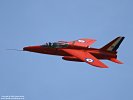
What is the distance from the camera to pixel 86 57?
54.3 m

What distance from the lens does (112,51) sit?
59.1 meters

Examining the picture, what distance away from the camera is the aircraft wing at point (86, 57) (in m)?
50.0

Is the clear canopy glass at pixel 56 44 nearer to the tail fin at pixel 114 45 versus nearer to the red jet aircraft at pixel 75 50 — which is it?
the red jet aircraft at pixel 75 50

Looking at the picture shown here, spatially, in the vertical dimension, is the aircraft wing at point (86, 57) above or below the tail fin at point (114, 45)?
below

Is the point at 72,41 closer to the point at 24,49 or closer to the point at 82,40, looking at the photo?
the point at 82,40

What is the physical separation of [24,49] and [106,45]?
1369cm

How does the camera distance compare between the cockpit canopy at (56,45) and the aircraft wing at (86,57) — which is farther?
the cockpit canopy at (56,45)

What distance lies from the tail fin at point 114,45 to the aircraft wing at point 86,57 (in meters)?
4.17

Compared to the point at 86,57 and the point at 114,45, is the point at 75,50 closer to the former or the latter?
the point at 86,57

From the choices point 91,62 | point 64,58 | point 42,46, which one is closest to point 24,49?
point 42,46

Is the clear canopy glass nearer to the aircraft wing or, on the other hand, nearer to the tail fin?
the aircraft wing

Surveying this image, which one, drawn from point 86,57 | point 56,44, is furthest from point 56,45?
point 86,57

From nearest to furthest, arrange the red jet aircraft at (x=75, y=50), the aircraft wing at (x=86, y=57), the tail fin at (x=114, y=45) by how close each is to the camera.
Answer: the aircraft wing at (x=86, y=57) → the red jet aircraft at (x=75, y=50) → the tail fin at (x=114, y=45)

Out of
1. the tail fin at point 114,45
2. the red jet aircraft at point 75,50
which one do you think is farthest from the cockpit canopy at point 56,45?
the tail fin at point 114,45
